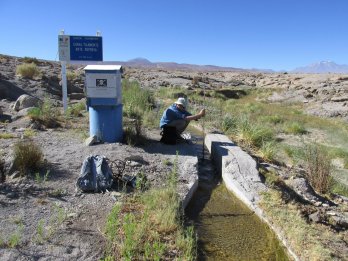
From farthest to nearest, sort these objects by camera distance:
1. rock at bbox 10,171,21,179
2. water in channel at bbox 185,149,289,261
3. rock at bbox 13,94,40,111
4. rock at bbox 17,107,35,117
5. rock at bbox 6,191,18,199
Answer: rock at bbox 13,94,40,111 < rock at bbox 17,107,35,117 < rock at bbox 10,171,21,179 < rock at bbox 6,191,18,199 < water in channel at bbox 185,149,289,261

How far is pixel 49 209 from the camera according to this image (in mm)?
5375

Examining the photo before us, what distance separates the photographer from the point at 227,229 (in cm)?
562

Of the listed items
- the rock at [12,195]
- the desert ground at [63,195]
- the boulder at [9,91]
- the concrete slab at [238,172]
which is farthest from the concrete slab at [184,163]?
the boulder at [9,91]

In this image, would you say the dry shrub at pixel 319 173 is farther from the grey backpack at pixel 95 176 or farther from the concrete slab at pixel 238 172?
the grey backpack at pixel 95 176

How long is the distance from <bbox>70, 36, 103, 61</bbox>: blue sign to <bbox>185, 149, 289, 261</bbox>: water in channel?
7502 millimetres

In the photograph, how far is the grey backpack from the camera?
6.10 metres

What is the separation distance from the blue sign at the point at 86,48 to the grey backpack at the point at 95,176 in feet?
24.7

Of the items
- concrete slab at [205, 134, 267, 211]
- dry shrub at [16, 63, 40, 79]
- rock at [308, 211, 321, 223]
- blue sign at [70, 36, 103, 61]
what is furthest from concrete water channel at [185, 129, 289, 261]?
dry shrub at [16, 63, 40, 79]

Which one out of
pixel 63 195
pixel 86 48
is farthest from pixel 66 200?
pixel 86 48

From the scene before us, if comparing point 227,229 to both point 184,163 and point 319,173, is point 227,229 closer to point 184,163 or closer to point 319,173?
point 184,163

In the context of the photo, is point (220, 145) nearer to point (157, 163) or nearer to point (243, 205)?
point (157, 163)

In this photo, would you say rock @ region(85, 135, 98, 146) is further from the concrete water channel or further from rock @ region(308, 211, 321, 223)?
rock @ region(308, 211, 321, 223)

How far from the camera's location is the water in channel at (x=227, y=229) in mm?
5000

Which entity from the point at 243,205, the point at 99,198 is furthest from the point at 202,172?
the point at 99,198
